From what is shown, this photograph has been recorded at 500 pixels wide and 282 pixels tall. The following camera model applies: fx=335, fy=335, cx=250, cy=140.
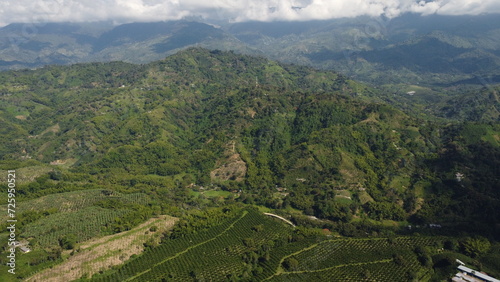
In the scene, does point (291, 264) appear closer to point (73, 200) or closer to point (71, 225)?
point (71, 225)

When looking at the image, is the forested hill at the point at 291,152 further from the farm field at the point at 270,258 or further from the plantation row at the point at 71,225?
the plantation row at the point at 71,225

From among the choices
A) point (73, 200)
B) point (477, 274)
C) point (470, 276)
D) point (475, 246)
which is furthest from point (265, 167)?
point (477, 274)

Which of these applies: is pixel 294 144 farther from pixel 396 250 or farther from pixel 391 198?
pixel 396 250

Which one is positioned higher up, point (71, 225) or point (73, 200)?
point (71, 225)

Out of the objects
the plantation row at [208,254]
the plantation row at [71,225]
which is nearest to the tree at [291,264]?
the plantation row at [208,254]

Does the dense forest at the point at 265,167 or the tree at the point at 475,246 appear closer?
the tree at the point at 475,246

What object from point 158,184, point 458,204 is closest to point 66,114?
point 158,184

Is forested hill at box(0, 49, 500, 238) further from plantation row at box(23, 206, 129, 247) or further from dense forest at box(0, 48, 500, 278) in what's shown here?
plantation row at box(23, 206, 129, 247)
